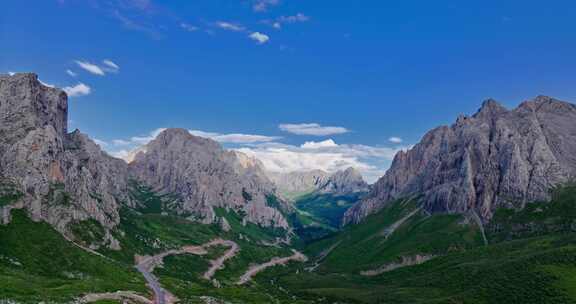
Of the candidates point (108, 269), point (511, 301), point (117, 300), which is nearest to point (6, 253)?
point (108, 269)

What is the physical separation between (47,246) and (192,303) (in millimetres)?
89609

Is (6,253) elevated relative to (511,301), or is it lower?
elevated

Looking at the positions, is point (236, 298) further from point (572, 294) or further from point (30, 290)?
point (572, 294)

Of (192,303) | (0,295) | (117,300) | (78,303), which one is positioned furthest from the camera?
(192,303)

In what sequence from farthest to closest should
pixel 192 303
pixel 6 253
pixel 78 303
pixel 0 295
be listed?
pixel 6 253 → pixel 192 303 → pixel 78 303 → pixel 0 295

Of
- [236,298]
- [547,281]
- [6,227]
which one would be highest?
[6,227]

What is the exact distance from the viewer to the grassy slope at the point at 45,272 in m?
123

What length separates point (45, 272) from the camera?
170 meters

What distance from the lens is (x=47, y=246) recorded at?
637 feet

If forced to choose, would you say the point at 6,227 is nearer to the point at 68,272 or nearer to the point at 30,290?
the point at 68,272

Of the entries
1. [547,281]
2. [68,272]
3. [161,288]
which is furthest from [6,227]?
[547,281]

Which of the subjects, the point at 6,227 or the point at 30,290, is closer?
the point at 30,290

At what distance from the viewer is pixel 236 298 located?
189375mm

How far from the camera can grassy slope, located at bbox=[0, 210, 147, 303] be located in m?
123
